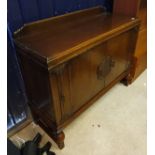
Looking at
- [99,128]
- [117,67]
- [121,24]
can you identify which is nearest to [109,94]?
[117,67]

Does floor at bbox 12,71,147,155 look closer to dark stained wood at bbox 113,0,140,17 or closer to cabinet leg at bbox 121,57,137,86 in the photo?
cabinet leg at bbox 121,57,137,86

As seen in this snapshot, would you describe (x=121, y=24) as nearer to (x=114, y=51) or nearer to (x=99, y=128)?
(x=114, y=51)

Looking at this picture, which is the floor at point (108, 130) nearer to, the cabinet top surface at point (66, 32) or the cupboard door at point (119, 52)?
the cupboard door at point (119, 52)

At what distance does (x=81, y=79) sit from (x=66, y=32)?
34 centimetres

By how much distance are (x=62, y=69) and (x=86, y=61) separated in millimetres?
230

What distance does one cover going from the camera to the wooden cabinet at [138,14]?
1554mm

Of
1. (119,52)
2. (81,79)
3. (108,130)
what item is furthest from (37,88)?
(119,52)

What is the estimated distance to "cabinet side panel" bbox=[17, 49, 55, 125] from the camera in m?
1.02

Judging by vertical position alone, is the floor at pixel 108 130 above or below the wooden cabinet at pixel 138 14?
below

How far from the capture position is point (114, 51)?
4.69 ft

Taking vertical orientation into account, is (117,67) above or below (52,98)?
below

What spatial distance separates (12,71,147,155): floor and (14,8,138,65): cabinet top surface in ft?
2.35

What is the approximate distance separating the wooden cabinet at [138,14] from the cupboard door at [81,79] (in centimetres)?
58

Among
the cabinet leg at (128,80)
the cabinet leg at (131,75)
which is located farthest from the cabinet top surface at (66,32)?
the cabinet leg at (128,80)
